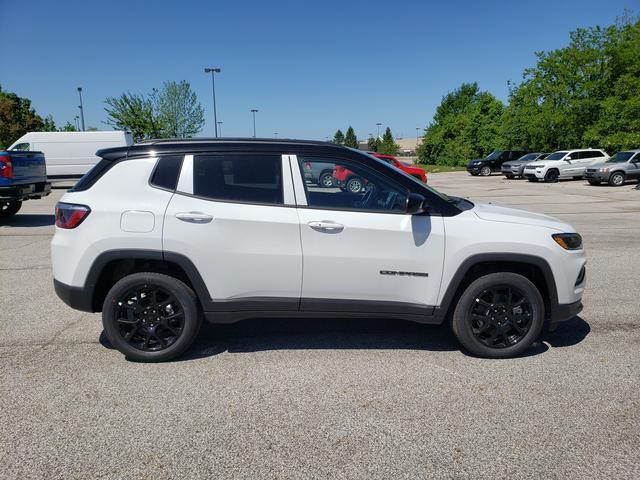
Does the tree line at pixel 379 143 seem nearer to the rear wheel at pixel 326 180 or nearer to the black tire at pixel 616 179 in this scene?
the black tire at pixel 616 179

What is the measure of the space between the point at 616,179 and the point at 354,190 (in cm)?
2353

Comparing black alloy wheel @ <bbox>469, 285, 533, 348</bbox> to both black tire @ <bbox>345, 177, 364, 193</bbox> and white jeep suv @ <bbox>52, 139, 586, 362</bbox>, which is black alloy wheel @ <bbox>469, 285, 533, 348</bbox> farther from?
black tire @ <bbox>345, 177, 364, 193</bbox>

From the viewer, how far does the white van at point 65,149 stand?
76.1 ft

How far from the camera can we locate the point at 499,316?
12.5 ft

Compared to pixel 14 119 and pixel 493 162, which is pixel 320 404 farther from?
pixel 14 119

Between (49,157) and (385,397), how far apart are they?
80.5ft

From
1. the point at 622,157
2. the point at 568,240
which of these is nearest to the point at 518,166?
the point at 622,157

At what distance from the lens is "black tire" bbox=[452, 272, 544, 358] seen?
3.76m

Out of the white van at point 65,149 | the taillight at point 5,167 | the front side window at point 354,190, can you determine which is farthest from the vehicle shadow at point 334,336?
the white van at point 65,149

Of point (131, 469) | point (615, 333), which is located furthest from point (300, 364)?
point (615, 333)

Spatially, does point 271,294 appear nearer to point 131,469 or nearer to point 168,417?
point 168,417

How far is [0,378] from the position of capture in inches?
140

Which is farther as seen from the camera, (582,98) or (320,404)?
(582,98)

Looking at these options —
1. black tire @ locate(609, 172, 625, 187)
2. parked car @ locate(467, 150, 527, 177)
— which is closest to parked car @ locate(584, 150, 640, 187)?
black tire @ locate(609, 172, 625, 187)
